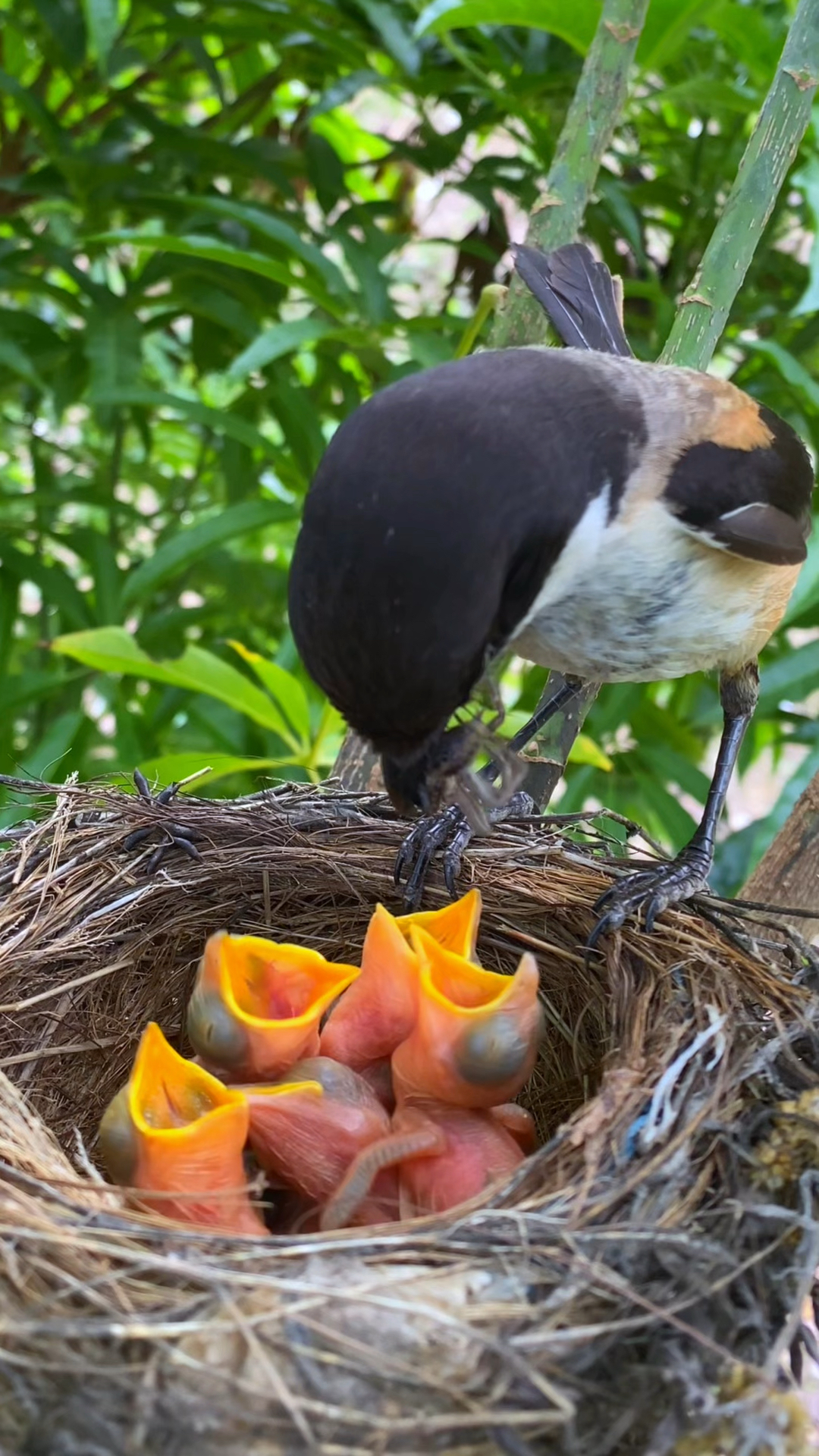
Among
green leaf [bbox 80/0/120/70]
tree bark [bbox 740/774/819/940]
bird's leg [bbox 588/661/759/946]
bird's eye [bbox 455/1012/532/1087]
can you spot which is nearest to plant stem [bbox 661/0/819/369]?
bird's leg [bbox 588/661/759/946]

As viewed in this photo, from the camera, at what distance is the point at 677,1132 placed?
117cm

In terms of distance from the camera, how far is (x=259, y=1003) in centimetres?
164

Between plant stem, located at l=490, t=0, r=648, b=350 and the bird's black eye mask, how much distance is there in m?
0.84

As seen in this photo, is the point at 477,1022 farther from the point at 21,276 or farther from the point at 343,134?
the point at 343,134

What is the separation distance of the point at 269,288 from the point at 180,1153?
1.82 m

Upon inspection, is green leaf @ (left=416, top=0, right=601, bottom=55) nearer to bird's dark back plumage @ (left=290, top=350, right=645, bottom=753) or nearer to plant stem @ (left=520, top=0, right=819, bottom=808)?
plant stem @ (left=520, top=0, right=819, bottom=808)

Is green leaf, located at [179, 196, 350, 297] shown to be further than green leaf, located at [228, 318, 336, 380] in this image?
Yes

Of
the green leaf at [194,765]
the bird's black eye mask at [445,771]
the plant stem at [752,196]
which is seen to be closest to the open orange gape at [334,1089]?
the bird's black eye mask at [445,771]

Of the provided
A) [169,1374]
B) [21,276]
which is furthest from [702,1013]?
[21,276]

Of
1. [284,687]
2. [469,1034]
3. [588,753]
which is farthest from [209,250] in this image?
[469,1034]

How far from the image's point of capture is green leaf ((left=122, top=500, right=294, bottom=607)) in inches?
87.9

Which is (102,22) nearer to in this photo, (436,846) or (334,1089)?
(436,846)

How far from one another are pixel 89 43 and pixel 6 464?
149 cm

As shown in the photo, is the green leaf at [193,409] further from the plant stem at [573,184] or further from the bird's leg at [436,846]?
the bird's leg at [436,846]
